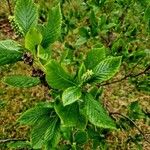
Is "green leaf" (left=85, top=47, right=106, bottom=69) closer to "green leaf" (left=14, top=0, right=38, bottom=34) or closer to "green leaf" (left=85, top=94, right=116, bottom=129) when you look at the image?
"green leaf" (left=85, top=94, right=116, bottom=129)

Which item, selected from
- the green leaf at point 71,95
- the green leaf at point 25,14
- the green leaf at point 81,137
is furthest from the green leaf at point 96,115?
the green leaf at point 81,137

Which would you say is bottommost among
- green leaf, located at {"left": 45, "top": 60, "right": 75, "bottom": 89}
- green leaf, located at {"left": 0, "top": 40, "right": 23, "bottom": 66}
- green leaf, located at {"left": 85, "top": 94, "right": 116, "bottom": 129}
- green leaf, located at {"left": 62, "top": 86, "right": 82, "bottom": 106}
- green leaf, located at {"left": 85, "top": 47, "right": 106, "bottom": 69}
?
green leaf, located at {"left": 85, "top": 94, "right": 116, "bottom": 129}

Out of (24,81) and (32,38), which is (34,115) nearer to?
(24,81)

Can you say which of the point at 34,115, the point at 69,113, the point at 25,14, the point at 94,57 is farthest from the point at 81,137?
the point at 25,14

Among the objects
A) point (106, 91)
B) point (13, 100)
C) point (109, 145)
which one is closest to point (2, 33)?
point (13, 100)

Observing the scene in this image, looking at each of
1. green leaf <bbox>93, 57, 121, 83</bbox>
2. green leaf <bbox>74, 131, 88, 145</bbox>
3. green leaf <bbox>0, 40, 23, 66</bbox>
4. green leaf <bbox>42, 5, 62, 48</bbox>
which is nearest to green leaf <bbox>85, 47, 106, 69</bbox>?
green leaf <bbox>93, 57, 121, 83</bbox>

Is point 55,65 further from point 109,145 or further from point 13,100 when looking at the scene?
point 13,100
